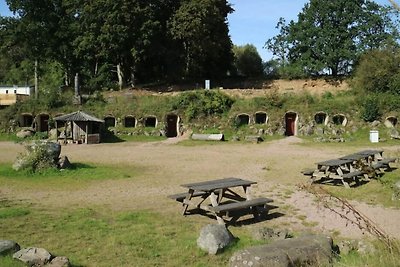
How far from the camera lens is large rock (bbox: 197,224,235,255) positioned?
7.38m

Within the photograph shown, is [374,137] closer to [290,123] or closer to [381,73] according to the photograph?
[290,123]

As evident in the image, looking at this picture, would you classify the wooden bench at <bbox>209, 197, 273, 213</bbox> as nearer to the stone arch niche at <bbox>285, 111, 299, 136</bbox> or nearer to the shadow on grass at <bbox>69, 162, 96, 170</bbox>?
the shadow on grass at <bbox>69, 162, 96, 170</bbox>

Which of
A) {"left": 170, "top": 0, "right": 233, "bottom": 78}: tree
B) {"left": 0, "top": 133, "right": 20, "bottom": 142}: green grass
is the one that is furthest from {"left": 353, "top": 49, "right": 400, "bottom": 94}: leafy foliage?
{"left": 0, "top": 133, "right": 20, "bottom": 142}: green grass

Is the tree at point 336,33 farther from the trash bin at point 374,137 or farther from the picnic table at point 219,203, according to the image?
the picnic table at point 219,203

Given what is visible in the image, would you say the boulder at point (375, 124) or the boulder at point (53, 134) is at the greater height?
the boulder at point (375, 124)

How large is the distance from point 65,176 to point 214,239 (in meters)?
9.52

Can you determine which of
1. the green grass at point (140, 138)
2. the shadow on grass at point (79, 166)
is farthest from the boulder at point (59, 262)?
the green grass at point (140, 138)

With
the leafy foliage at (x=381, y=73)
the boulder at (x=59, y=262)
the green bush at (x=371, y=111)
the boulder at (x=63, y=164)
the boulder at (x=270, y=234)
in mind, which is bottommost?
the boulder at (x=270, y=234)

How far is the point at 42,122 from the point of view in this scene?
34875 mm

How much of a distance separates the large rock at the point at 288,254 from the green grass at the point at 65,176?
932 cm

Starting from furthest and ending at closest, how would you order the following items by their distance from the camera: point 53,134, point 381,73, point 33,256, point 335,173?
point 381,73, point 53,134, point 335,173, point 33,256

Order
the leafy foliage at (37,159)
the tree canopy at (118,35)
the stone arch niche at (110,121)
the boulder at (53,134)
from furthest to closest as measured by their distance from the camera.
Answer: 1. the tree canopy at (118,35)
2. the stone arch niche at (110,121)
3. the boulder at (53,134)
4. the leafy foliage at (37,159)

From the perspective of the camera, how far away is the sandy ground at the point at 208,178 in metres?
10.1

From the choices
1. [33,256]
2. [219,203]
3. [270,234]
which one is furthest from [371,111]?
[33,256]
